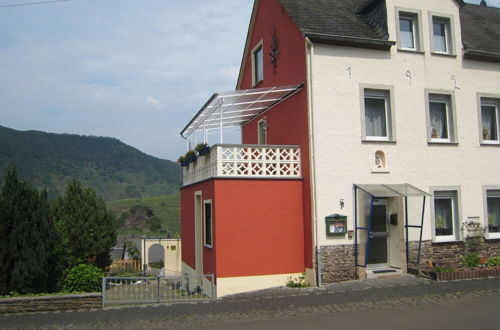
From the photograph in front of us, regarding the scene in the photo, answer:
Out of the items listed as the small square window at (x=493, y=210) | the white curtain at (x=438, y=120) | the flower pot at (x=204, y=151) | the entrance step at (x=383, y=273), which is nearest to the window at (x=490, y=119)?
the white curtain at (x=438, y=120)

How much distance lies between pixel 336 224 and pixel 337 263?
3.37 ft

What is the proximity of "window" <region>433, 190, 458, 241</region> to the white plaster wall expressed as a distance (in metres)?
0.25

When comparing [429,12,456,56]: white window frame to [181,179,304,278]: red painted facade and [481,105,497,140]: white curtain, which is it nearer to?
[481,105,497,140]: white curtain

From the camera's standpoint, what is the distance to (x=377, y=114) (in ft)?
45.3

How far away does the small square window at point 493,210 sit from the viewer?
48.7ft

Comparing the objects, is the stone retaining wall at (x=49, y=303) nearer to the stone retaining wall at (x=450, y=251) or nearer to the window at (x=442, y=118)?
the stone retaining wall at (x=450, y=251)

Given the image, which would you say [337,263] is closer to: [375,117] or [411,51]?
[375,117]

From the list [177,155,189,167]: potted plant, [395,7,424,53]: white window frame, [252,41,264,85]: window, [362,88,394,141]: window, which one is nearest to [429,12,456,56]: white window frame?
[395,7,424,53]: white window frame

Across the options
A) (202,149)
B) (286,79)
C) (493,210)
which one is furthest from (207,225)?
(493,210)

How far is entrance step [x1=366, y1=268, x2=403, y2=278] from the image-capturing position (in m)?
13.0

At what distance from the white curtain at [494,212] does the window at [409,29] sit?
5.37 metres

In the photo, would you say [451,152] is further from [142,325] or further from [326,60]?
[142,325]

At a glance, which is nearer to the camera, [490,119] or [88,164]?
[490,119]

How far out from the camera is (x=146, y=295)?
1121 centimetres
